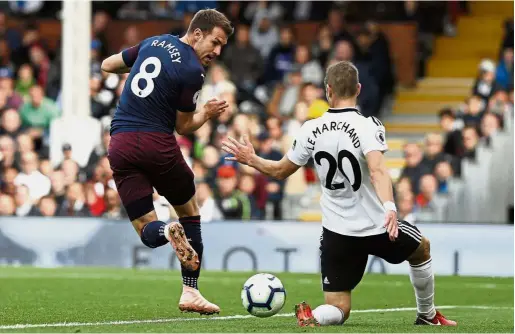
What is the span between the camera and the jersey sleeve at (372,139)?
9539 millimetres

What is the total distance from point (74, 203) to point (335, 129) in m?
10.5

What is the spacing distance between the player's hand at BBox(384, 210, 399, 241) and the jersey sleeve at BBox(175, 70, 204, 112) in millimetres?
1724

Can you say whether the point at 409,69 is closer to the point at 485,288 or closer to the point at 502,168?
the point at 502,168

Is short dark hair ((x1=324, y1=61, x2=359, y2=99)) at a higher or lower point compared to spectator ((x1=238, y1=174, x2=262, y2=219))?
higher

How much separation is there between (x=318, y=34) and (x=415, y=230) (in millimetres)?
15208

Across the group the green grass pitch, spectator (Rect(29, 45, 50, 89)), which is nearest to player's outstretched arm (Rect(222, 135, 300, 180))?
the green grass pitch

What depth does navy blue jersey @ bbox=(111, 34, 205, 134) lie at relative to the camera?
9953mm

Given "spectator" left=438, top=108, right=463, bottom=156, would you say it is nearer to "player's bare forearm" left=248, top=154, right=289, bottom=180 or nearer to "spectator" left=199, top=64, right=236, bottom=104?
"spectator" left=199, top=64, right=236, bottom=104

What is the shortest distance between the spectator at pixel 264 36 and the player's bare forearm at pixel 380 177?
47.4ft

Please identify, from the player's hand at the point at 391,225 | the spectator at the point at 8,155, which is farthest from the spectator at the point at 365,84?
the player's hand at the point at 391,225

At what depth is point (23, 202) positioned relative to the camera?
66.1 feet

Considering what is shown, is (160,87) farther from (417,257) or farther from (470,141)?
(470,141)

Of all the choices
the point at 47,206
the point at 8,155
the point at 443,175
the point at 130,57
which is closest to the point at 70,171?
the point at 47,206

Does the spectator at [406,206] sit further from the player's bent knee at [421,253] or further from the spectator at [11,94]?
the player's bent knee at [421,253]
